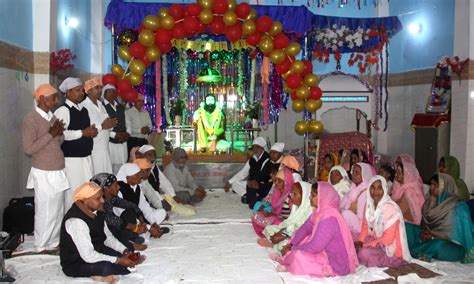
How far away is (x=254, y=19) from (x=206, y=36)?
221 cm

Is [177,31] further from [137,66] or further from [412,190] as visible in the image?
[412,190]

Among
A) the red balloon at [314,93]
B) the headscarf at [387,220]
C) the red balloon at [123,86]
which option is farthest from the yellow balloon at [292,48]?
the headscarf at [387,220]

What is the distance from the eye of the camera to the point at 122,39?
8141 mm

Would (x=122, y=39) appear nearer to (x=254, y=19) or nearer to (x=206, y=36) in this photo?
(x=206, y=36)

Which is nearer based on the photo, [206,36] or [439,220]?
[439,220]

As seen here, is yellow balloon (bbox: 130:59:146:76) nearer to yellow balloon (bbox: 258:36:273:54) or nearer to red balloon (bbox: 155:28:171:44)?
red balloon (bbox: 155:28:171:44)

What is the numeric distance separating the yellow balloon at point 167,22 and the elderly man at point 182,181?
1.82m

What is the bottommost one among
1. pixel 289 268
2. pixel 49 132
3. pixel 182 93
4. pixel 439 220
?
pixel 289 268

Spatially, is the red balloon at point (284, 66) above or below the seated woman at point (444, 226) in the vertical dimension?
above

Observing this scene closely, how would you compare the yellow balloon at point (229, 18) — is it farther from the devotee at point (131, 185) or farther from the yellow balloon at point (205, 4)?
the devotee at point (131, 185)

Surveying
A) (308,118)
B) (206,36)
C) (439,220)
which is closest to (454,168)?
(439,220)

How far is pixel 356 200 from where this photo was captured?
4379 millimetres

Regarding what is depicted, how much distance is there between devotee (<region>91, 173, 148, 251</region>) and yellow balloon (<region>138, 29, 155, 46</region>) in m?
3.23

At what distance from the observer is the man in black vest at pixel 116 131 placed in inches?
225
